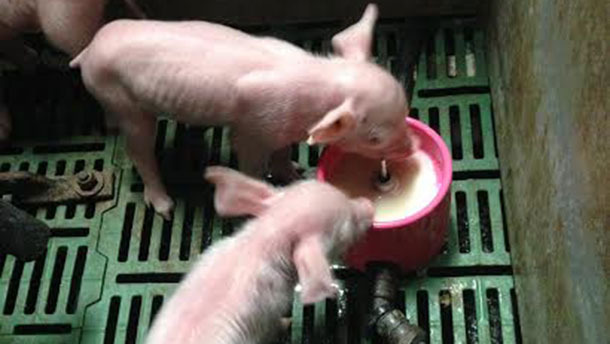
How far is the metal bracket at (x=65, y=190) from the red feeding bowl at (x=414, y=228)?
2.62 ft

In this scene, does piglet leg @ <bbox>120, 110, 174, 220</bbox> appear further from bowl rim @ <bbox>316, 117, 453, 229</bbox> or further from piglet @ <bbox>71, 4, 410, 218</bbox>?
bowl rim @ <bbox>316, 117, 453, 229</bbox>

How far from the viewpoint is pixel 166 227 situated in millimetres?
2754

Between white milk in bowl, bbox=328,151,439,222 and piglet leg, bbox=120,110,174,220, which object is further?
piglet leg, bbox=120,110,174,220

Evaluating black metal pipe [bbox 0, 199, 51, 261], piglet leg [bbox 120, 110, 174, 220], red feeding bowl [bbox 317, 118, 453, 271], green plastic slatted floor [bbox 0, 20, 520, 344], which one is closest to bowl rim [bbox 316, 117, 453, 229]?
red feeding bowl [bbox 317, 118, 453, 271]

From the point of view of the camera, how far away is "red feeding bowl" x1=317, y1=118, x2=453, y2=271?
2.28 meters

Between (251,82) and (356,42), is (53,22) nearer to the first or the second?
(251,82)

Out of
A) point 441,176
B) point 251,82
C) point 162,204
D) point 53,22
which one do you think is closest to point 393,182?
point 441,176

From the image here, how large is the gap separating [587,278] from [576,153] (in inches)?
9.5

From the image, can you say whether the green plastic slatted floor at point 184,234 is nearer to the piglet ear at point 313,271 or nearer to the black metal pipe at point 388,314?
the black metal pipe at point 388,314

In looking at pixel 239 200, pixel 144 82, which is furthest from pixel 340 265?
pixel 144 82

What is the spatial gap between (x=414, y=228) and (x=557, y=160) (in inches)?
19.8

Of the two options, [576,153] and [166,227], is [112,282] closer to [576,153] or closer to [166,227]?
[166,227]

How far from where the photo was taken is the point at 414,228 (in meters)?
2.29

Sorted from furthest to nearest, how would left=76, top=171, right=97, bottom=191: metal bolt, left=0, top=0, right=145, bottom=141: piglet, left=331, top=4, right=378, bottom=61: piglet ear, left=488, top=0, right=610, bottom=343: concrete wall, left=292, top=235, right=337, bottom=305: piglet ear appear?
left=76, top=171, right=97, bottom=191: metal bolt → left=0, top=0, right=145, bottom=141: piglet → left=331, top=4, right=378, bottom=61: piglet ear → left=292, top=235, right=337, bottom=305: piglet ear → left=488, top=0, right=610, bottom=343: concrete wall
